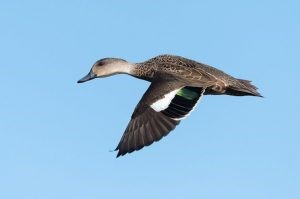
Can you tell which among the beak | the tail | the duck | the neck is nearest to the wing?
the duck

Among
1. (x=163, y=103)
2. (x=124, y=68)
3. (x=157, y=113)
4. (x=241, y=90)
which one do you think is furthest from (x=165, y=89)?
(x=124, y=68)

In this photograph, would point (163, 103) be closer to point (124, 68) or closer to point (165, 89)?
point (165, 89)

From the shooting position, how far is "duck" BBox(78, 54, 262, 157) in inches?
518

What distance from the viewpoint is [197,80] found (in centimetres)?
1431

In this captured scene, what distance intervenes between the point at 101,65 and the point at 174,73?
6.64 ft

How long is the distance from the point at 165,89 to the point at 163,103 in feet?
1.18

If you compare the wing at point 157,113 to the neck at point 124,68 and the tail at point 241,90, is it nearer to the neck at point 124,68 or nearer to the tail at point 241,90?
the tail at point 241,90

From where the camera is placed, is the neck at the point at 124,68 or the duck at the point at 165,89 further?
the neck at the point at 124,68

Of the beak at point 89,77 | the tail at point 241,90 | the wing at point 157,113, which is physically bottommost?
the wing at point 157,113

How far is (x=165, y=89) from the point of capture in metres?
13.9

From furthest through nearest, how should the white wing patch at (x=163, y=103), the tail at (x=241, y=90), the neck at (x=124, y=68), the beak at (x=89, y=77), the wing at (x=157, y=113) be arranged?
the beak at (x=89, y=77)
the neck at (x=124, y=68)
the tail at (x=241, y=90)
the white wing patch at (x=163, y=103)
the wing at (x=157, y=113)

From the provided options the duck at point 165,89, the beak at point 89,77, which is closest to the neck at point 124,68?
the duck at point 165,89

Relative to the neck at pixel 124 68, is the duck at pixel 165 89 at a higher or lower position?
lower

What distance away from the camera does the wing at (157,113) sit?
13078 millimetres
